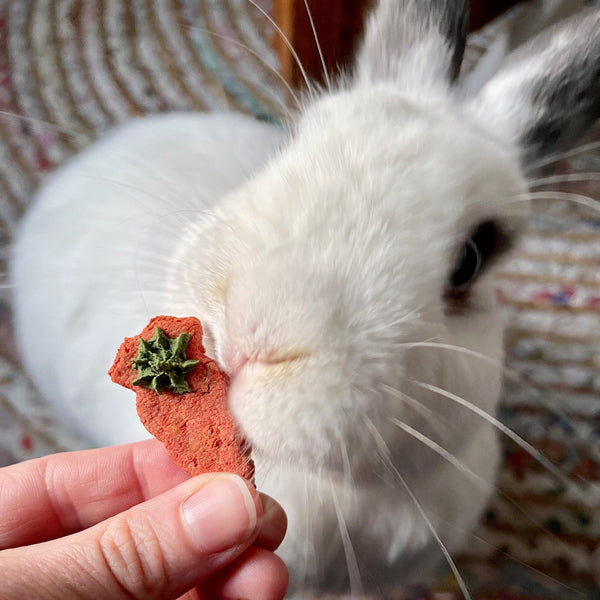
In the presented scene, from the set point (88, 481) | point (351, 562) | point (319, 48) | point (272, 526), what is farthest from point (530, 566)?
point (319, 48)

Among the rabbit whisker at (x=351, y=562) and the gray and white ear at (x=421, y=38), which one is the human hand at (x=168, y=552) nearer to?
the rabbit whisker at (x=351, y=562)

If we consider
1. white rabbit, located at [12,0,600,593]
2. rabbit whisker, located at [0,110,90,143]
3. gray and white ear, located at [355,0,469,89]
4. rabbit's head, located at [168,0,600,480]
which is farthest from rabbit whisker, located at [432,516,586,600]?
rabbit whisker, located at [0,110,90,143]

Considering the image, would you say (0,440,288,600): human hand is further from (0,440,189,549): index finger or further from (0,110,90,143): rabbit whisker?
(0,110,90,143): rabbit whisker

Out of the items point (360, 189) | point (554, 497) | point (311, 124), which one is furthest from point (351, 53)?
point (554, 497)

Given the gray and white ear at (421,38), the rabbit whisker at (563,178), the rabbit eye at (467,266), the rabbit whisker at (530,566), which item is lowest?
the rabbit whisker at (530,566)

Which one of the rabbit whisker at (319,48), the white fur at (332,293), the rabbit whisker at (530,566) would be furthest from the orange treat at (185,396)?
the rabbit whisker at (530,566)

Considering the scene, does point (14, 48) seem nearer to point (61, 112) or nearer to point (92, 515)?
point (61, 112)

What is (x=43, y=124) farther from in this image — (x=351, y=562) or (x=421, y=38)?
(x=351, y=562)
